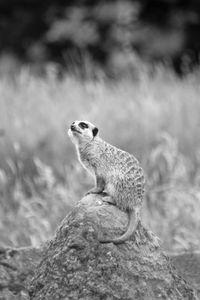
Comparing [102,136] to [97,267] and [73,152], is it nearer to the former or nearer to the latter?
[73,152]

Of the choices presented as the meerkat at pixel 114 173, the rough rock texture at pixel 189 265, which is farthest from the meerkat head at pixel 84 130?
the rough rock texture at pixel 189 265

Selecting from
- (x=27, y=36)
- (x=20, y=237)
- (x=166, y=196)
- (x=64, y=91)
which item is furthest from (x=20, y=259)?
(x=27, y=36)

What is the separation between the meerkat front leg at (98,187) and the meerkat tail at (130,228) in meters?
0.24

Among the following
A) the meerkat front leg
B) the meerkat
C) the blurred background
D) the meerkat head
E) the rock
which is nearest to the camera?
the rock

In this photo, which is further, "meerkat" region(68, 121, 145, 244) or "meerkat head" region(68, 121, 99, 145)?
"meerkat head" region(68, 121, 99, 145)

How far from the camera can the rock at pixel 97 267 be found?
3324 mm

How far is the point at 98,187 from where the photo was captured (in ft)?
12.5

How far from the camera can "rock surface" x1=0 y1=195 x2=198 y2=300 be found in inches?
131

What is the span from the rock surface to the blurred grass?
4.21ft

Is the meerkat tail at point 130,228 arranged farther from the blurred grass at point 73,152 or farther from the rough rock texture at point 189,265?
the blurred grass at point 73,152

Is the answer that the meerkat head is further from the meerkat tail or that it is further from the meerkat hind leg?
the meerkat tail

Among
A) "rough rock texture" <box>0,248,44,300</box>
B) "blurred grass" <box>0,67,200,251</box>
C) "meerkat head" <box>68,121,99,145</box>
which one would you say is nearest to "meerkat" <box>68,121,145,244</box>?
"meerkat head" <box>68,121,99,145</box>

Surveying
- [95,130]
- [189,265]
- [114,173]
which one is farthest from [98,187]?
[189,265]

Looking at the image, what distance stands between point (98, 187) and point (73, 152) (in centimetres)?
361
